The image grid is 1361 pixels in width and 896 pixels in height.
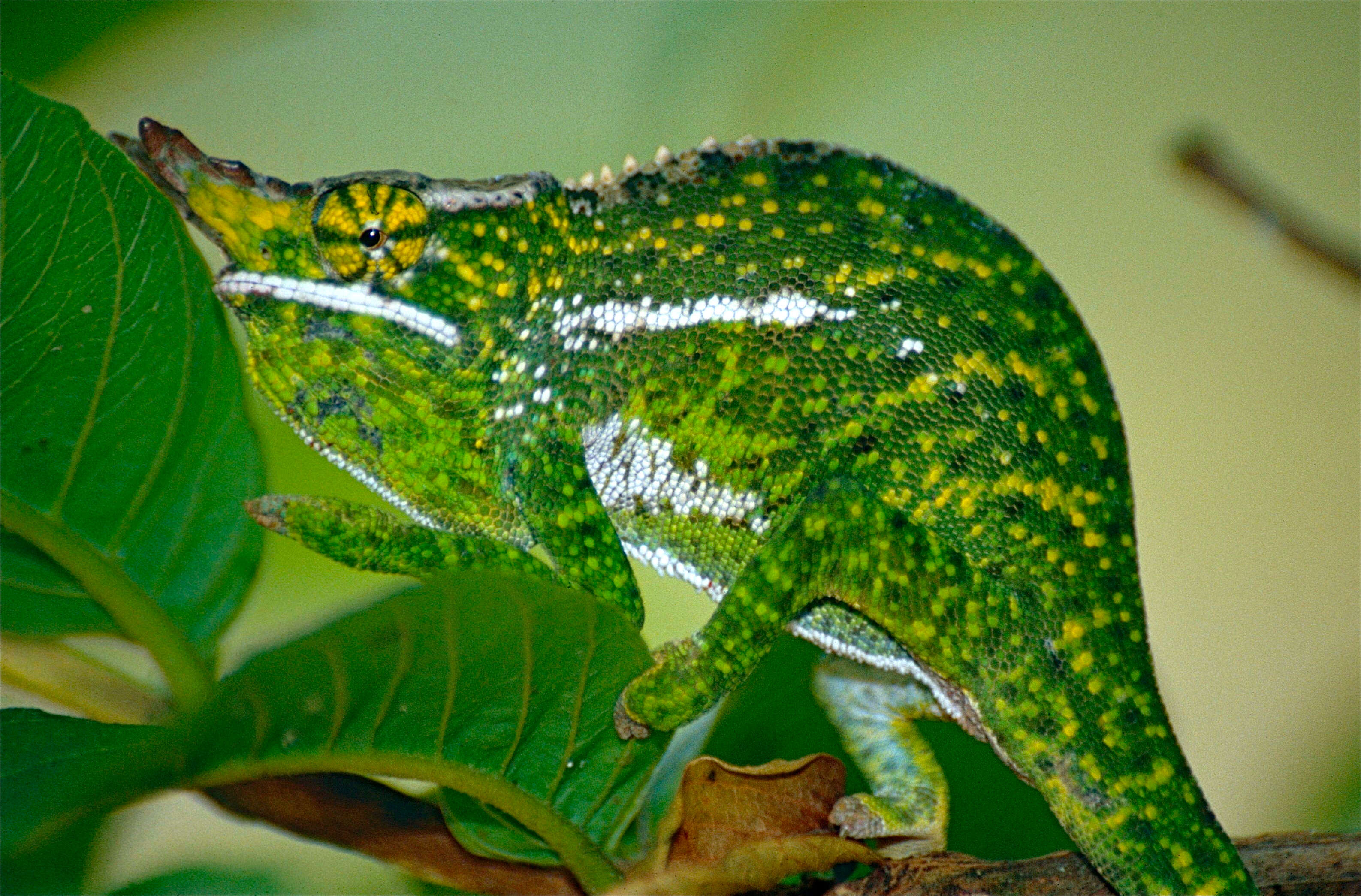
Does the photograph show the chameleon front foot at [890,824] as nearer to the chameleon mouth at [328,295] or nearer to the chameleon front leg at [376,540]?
the chameleon front leg at [376,540]

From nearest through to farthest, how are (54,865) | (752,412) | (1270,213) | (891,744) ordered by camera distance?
(54,865) < (752,412) < (891,744) < (1270,213)

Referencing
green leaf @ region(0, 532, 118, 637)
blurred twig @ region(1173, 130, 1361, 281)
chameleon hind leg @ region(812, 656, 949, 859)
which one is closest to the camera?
green leaf @ region(0, 532, 118, 637)

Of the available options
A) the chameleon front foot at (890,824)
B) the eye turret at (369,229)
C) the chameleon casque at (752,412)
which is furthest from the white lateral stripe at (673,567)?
the eye turret at (369,229)

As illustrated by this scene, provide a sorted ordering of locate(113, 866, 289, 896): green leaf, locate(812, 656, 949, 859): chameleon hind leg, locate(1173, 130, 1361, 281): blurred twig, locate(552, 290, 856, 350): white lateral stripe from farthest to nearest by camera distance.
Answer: locate(1173, 130, 1361, 281): blurred twig < locate(812, 656, 949, 859): chameleon hind leg < locate(552, 290, 856, 350): white lateral stripe < locate(113, 866, 289, 896): green leaf

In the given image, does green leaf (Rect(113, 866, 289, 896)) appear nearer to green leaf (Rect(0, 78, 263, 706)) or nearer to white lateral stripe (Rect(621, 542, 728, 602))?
green leaf (Rect(0, 78, 263, 706))

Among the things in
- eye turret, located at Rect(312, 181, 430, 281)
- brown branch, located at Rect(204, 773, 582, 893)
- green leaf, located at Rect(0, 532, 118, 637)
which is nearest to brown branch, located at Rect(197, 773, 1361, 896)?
brown branch, located at Rect(204, 773, 582, 893)

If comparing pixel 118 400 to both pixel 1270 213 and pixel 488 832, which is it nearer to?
pixel 488 832

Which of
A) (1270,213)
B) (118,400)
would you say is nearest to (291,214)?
(118,400)
